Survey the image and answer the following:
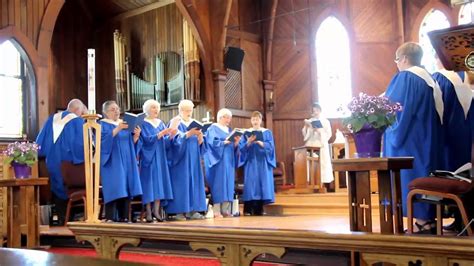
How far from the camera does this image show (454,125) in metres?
4.68

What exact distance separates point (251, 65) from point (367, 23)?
8.23 feet

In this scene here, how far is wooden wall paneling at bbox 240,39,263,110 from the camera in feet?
37.9

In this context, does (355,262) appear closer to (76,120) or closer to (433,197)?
(433,197)

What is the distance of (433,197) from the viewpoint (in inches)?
152

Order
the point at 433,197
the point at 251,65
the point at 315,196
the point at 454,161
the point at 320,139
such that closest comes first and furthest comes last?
the point at 433,197 → the point at 454,161 → the point at 315,196 → the point at 320,139 → the point at 251,65

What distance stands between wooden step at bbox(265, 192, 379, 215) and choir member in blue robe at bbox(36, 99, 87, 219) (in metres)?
2.69

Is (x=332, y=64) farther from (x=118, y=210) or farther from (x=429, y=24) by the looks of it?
→ (x=118, y=210)

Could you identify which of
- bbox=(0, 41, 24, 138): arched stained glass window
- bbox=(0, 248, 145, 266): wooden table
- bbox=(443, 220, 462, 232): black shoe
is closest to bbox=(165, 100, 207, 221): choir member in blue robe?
bbox=(443, 220, 462, 232): black shoe

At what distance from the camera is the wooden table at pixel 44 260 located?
1.25 metres

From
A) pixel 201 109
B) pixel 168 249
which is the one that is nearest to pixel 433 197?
pixel 168 249

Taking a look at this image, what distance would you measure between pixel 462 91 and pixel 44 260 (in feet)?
12.9

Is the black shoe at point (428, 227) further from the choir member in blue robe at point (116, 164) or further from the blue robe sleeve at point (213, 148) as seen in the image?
the blue robe sleeve at point (213, 148)

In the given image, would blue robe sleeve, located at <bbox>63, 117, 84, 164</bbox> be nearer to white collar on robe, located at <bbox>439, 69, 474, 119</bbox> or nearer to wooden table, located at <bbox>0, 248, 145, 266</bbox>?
white collar on robe, located at <bbox>439, 69, 474, 119</bbox>

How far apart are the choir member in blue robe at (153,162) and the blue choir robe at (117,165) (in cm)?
16
